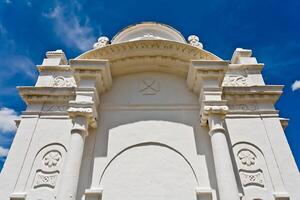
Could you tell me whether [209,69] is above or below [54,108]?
above

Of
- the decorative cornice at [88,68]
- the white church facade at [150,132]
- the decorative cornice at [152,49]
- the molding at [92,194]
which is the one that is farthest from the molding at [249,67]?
the molding at [92,194]

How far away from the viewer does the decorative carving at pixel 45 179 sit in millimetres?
8281

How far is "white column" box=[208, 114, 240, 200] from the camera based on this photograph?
730 centimetres

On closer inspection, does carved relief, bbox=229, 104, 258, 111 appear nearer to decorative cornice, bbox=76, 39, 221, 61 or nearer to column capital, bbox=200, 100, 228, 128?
column capital, bbox=200, 100, 228, 128

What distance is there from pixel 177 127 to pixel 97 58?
4105mm

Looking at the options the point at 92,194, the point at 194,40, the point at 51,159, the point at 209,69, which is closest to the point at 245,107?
the point at 209,69

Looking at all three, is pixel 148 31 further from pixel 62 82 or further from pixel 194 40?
pixel 62 82

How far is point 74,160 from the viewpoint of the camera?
25.7 ft

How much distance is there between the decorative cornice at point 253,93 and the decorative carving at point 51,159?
249 inches

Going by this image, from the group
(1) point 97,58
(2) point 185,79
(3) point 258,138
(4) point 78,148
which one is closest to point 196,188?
(3) point 258,138

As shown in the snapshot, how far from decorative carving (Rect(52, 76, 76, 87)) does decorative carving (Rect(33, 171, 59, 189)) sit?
3597 mm

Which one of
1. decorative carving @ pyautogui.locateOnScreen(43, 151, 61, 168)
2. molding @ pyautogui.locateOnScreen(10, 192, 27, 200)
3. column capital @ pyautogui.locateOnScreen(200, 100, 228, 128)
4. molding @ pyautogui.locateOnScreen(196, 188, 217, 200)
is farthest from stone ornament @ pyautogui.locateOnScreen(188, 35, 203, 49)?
molding @ pyautogui.locateOnScreen(10, 192, 27, 200)

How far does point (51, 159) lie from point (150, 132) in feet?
11.2

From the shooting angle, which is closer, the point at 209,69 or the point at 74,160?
the point at 74,160
